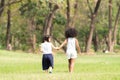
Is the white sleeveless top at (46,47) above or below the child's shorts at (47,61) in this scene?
above

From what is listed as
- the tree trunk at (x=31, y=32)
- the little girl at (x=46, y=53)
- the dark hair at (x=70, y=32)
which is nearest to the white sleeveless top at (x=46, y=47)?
the little girl at (x=46, y=53)

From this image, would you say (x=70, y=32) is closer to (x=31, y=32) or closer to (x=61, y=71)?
(x=61, y=71)

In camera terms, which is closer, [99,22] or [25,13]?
[25,13]

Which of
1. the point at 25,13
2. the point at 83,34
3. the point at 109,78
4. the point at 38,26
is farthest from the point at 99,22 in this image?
the point at 109,78

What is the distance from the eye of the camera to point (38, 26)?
7338cm

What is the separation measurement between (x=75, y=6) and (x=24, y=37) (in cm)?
1892

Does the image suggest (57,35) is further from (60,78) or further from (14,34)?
(60,78)

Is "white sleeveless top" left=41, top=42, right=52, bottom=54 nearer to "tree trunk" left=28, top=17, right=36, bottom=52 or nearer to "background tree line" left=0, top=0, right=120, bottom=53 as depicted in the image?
"background tree line" left=0, top=0, right=120, bottom=53

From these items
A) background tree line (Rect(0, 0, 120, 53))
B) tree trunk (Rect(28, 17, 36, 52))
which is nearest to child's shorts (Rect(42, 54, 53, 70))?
background tree line (Rect(0, 0, 120, 53))

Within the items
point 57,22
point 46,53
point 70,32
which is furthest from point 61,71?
point 57,22

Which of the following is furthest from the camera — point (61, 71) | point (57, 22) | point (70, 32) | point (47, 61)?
point (57, 22)

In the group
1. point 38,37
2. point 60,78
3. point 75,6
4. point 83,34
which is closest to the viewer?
point 60,78

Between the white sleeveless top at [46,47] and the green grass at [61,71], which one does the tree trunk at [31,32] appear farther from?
the white sleeveless top at [46,47]

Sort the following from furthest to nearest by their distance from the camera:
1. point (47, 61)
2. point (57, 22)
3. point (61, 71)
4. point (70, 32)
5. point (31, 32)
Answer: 1. point (57, 22)
2. point (31, 32)
3. point (61, 71)
4. point (47, 61)
5. point (70, 32)
